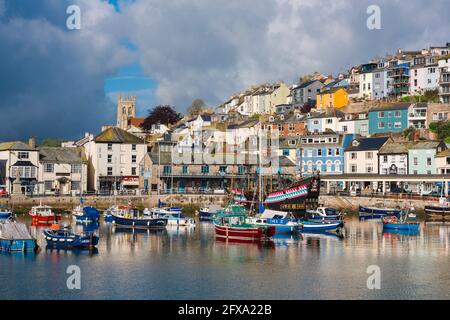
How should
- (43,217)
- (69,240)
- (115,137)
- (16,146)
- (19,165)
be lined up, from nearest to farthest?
(69,240) < (43,217) < (19,165) < (16,146) < (115,137)

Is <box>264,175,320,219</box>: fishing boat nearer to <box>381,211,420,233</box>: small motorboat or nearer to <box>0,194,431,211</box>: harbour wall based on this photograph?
<box>381,211,420,233</box>: small motorboat

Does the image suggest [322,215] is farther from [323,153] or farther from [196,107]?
[196,107]

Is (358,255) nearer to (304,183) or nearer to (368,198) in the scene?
(304,183)

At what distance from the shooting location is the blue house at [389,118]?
345ft

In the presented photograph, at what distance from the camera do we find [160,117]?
14375cm

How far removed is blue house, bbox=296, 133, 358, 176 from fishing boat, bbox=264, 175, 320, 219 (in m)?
26.7

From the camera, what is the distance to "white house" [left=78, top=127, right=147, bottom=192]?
9612 cm

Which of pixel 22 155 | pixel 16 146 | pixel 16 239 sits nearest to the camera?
pixel 16 239

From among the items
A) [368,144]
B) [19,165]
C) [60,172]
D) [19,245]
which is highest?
[368,144]

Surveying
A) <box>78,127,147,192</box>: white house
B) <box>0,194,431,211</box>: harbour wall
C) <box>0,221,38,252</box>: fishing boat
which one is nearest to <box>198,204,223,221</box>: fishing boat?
<box>0,194,431,211</box>: harbour wall

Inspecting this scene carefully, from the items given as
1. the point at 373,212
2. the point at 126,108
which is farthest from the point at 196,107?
the point at 373,212

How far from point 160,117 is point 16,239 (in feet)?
313

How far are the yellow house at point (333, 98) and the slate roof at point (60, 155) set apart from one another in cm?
4348
